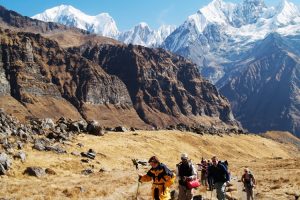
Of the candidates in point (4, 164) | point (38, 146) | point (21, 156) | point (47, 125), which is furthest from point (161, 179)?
point (47, 125)

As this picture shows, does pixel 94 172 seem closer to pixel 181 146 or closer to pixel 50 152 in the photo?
pixel 50 152

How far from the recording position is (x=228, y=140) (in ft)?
417

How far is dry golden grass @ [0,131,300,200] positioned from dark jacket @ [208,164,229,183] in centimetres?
443

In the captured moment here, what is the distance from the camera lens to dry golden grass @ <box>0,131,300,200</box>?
105 feet

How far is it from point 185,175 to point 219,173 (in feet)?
15.0

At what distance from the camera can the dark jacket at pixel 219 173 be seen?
25797 millimetres

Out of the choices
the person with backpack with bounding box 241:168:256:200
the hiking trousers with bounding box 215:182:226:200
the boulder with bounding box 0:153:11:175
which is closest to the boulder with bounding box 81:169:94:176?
the boulder with bounding box 0:153:11:175

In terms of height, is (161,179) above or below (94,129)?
above

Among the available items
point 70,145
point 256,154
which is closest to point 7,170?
point 70,145

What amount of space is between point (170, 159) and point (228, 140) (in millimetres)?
55380

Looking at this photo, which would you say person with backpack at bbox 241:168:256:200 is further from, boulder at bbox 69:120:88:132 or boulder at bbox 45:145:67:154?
boulder at bbox 69:120:88:132

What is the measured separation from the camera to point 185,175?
71.8 ft

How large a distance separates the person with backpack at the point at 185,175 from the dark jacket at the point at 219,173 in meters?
4.24

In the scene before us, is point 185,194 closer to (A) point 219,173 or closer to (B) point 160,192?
(B) point 160,192
